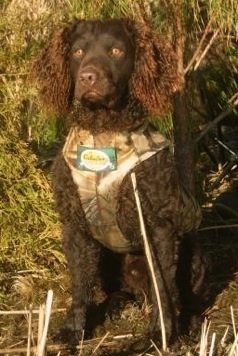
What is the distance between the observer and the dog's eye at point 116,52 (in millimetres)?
4508

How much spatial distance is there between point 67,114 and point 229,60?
235 centimetres

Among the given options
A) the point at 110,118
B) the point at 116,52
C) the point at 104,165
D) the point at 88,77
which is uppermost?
the point at 116,52

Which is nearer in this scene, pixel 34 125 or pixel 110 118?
pixel 110 118

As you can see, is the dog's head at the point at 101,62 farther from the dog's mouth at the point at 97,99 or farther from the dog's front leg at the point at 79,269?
the dog's front leg at the point at 79,269

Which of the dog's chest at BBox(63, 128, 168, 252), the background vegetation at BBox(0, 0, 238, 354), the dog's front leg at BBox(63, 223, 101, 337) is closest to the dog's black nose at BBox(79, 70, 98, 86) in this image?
the dog's chest at BBox(63, 128, 168, 252)

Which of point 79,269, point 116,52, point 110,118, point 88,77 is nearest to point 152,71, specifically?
point 116,52

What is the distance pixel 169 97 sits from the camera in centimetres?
480

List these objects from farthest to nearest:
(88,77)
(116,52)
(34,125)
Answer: (34,125), (116,52), (88,77)

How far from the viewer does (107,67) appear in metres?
4.43

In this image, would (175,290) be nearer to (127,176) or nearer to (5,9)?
(127,176)

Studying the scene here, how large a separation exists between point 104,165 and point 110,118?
27cm

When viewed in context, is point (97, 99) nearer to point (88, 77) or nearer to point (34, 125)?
point (88, 77)

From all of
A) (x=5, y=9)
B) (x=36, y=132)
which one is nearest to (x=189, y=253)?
(x=36, y=132)

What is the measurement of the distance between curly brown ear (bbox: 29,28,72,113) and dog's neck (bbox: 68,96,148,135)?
12 centimetres
